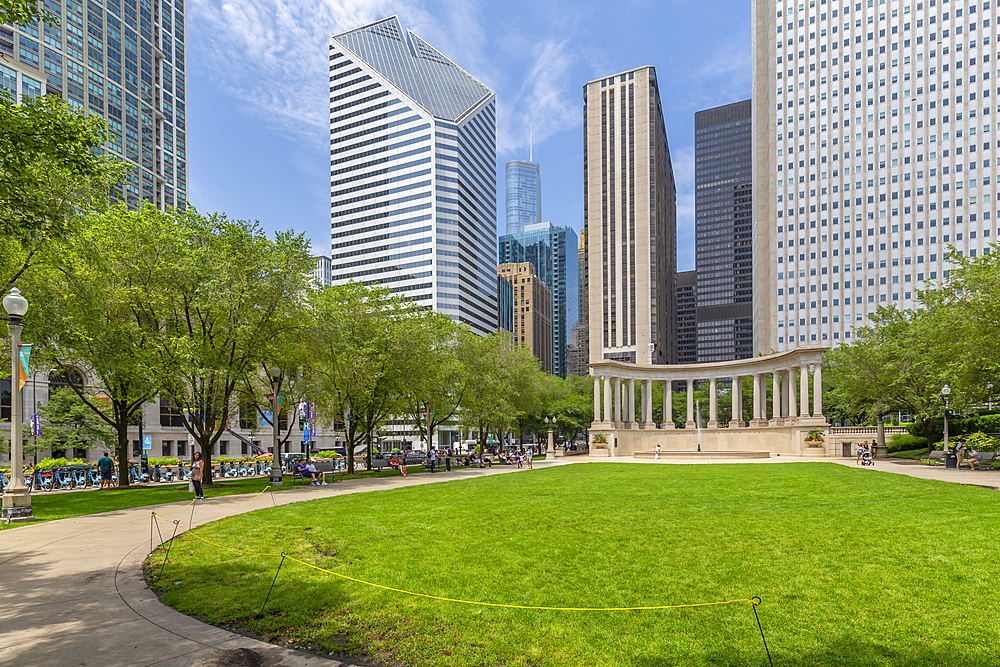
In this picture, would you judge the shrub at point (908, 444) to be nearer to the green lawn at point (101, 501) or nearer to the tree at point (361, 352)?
the tree at point (361, 352)

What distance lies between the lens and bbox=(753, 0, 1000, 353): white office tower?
12638cm

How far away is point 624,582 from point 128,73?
518 ft

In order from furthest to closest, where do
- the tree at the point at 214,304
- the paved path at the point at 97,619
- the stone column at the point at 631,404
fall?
the stone column at the point at 631,404
the tree at the point at 214,304
the paved path at the point at 97,619

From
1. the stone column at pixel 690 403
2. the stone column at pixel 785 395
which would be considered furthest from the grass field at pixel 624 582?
the stone column at pixel 785 395

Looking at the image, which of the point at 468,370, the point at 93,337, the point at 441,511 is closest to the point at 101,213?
the point at 93,337

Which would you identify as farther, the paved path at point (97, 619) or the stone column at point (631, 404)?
the stone column at point (631, 404)

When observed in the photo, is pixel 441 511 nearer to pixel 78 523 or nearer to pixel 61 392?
pixel 78 523

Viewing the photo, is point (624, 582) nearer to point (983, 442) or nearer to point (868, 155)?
point (983, 442)

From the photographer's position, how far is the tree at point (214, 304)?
83.8ft

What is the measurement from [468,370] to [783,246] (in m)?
116

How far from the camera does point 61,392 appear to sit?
42438mm

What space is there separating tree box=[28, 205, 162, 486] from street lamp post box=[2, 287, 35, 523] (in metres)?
3.97

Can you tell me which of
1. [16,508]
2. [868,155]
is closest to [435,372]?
[16,508]

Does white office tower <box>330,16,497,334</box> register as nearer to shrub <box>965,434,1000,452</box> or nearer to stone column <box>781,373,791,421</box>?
stone column <box>781,373,791,421</box>
